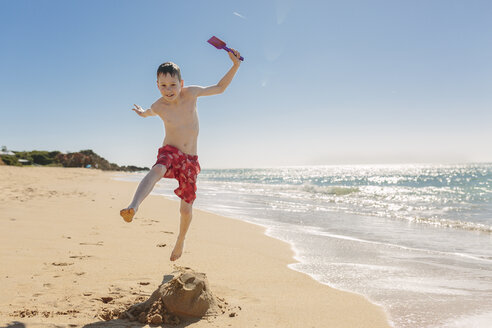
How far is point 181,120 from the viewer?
3771mm

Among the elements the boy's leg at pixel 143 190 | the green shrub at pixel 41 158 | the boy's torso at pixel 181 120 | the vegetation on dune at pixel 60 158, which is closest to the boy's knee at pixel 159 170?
the boy's leg at pixel 143 190

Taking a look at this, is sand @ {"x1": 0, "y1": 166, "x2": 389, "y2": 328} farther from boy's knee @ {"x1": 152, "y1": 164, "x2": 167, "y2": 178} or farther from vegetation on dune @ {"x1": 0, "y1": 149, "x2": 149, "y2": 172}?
vegetation on dune @ {"x1": 0, "y1": 149, "x2": 149, "y2": 172}

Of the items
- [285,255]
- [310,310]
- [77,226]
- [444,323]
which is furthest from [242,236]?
[444,323]

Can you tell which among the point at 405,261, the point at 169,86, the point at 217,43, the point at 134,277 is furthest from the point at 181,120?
the point at 405,261

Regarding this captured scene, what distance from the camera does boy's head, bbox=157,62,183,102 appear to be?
3533mm

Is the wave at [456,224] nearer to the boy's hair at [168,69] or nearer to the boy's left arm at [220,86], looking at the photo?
the boy's left arm at [220,86]

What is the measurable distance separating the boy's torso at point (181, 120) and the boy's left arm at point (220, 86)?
0.24 ft

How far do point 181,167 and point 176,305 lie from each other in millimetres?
1336

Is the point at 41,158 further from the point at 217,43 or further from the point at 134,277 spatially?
the point at 217,43

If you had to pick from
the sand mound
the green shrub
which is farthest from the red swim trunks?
the green shrub

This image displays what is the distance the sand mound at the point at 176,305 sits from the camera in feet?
9.36

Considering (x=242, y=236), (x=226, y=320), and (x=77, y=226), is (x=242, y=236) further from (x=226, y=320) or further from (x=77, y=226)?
(x=226, y=320)

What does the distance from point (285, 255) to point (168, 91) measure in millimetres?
3006

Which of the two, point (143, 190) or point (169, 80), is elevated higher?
point (169, 80)
